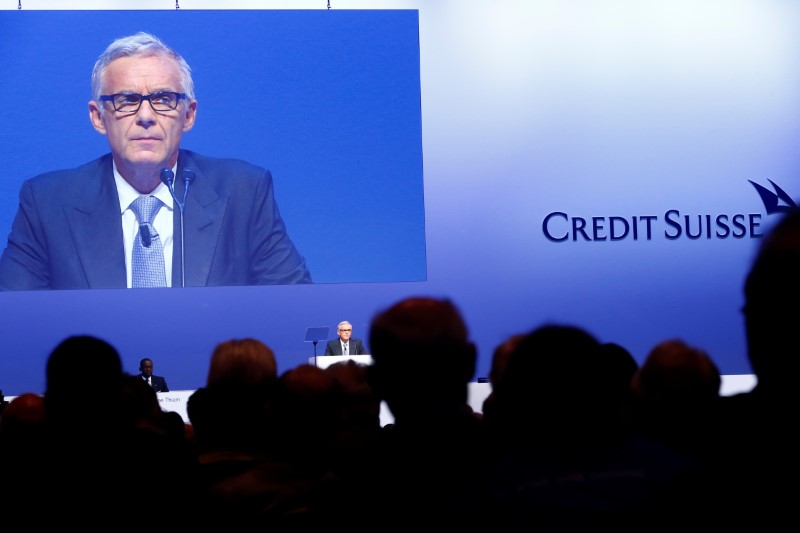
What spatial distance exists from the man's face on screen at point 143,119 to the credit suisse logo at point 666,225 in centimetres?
382

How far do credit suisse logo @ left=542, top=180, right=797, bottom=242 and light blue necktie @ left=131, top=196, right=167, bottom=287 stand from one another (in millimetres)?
3881

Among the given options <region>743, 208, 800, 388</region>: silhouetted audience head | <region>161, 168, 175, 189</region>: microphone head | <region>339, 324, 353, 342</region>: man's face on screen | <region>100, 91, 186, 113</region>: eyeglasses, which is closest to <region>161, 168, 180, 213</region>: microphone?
<region>161, 168, 175, 189</region>: microphone head

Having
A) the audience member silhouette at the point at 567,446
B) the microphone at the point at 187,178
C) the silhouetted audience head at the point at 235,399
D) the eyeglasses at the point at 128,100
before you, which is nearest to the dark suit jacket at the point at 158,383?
the microphone at the point at 187,178

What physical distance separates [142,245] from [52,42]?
209cm

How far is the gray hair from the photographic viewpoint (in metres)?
8.91

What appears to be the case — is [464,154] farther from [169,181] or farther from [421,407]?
[421,407]

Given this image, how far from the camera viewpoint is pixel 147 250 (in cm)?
904

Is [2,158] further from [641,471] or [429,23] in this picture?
[641,471]

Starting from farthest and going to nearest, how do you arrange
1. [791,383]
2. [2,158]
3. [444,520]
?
[2,158] → [444,520] → [791,383]

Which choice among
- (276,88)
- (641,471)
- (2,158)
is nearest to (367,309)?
(276,88)

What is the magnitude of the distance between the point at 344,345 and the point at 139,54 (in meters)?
3.36

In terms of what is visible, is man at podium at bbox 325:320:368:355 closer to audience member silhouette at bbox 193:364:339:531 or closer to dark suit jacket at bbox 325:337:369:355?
dark suit jacket at bbox 325:337:369:355

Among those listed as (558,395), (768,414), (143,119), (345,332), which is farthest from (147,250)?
(768,414)

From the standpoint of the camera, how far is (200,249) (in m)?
9.11
